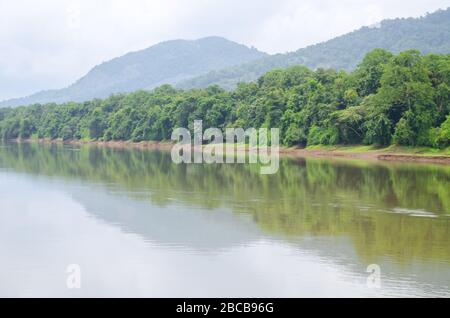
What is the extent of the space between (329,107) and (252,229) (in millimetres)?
49023

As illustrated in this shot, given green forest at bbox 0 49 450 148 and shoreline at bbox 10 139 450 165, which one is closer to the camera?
shoreline at bbox 10 139 450 165

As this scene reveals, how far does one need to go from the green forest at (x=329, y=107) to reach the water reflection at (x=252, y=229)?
63.9ft

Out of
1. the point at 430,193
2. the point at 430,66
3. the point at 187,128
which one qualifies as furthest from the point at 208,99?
the point at 430,193

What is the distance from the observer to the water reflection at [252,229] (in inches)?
578

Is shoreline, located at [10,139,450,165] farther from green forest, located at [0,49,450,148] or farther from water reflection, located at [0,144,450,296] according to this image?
water reflection, located at [0,144,450,296]

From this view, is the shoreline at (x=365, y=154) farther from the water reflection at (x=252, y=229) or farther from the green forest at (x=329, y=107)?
the water reflection at (x=252, y=229)

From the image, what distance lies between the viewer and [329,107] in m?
68.4

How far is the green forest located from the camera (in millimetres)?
57625

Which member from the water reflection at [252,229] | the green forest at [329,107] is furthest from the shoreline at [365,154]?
the water reflection at [252,229]

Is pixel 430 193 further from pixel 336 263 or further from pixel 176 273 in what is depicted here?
pixel 176 273

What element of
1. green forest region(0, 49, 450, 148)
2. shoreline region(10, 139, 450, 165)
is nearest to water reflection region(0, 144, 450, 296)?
shoreline region(10, 139, 450, 165)

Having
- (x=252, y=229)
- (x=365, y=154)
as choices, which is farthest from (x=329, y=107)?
(x=252, y=229)

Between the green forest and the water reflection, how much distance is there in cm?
1947
